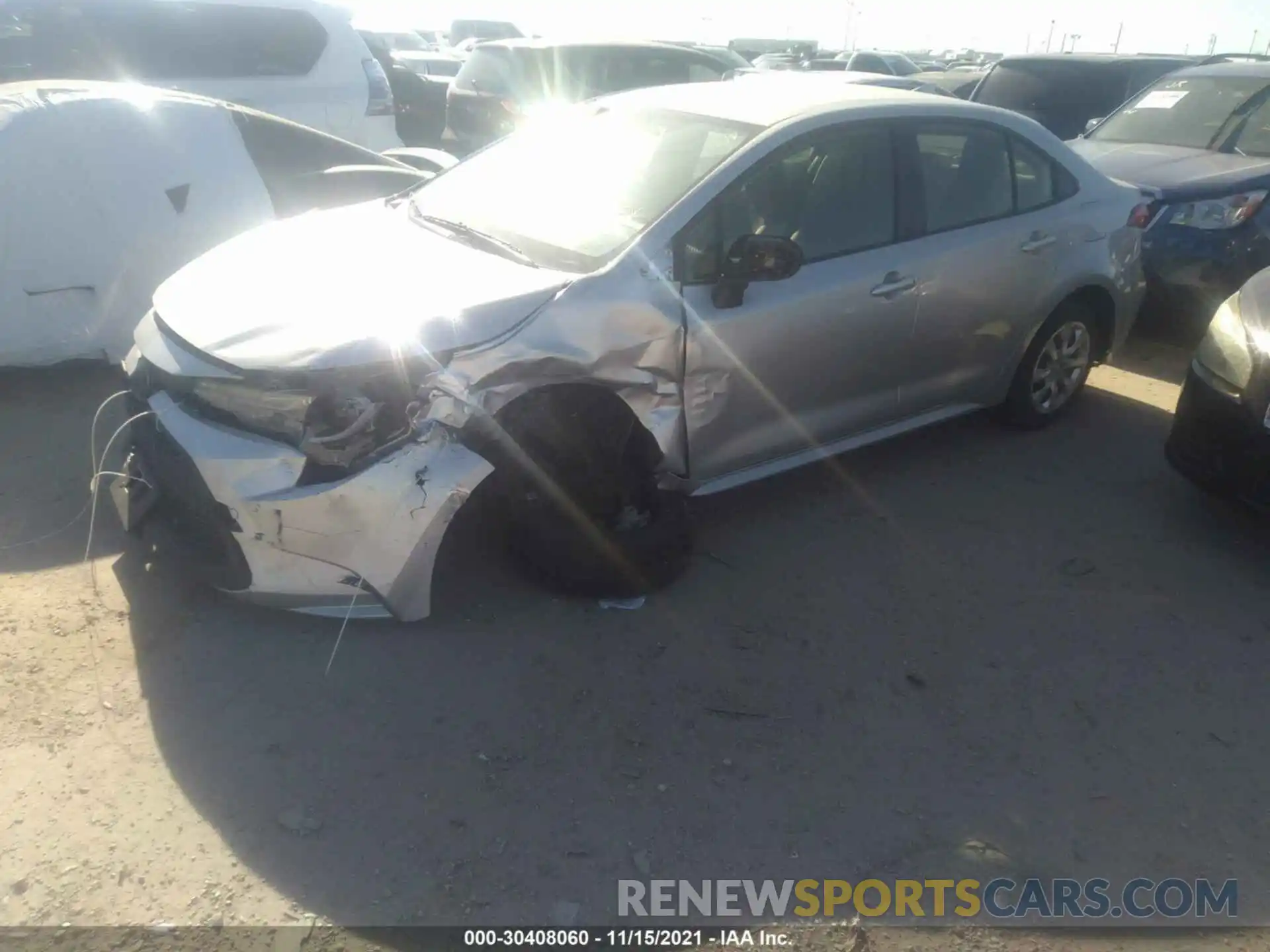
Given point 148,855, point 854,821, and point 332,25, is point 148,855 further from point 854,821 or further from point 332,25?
point 332,25

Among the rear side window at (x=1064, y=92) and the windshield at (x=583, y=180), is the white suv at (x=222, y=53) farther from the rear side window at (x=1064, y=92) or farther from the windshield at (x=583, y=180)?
the rear side window at (x=1064, y=92)

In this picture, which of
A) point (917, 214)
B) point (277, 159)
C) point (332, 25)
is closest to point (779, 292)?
point (917, 214)

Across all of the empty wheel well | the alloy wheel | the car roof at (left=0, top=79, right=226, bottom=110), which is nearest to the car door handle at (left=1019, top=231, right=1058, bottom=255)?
the empty wheel well

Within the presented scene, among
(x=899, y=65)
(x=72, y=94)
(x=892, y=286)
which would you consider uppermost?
(x=72, y=94)

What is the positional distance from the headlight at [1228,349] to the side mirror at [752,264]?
1794 millimetres

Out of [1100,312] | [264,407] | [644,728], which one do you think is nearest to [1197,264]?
[1100,312]

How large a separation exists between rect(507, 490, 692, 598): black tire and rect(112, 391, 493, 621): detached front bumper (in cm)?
37

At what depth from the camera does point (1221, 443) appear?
12.9 ft

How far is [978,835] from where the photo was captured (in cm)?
267

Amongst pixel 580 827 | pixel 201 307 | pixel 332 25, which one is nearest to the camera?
pixel 580 827

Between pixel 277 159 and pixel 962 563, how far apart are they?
4.15 m

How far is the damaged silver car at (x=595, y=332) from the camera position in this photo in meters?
3.00

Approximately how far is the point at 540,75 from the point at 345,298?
857cm

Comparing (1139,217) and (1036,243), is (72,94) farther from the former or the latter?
(1139,217)
